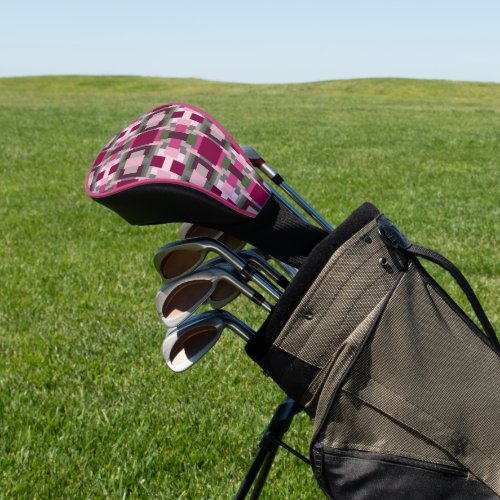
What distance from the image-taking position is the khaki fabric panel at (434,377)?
1.65 m

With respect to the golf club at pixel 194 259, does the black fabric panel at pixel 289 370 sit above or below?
below

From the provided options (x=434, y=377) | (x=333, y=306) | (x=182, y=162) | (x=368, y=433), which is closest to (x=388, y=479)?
(x=368, y=433)

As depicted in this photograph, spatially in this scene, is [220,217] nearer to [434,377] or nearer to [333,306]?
[333,306]

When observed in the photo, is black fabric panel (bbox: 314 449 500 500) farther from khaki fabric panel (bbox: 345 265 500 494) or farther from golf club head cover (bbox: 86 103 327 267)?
golf club head cover (bbox: 86 103 327 267)

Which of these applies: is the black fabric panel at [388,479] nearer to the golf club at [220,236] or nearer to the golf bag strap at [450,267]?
the golf bag strap at [450,267]

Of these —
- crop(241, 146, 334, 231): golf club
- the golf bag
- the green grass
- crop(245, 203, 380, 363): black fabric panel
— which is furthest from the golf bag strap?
the green grass

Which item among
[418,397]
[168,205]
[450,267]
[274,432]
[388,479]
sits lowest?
[274,432]

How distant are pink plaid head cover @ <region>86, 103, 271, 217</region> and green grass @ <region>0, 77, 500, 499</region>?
1754mm

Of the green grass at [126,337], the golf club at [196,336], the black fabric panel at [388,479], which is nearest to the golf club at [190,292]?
the golf club at [196,336]

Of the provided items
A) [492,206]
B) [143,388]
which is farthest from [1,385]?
[492,206]

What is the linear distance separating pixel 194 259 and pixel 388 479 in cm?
62

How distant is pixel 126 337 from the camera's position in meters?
4.75

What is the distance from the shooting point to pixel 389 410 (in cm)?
165

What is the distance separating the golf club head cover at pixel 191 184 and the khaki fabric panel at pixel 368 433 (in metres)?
0.31
